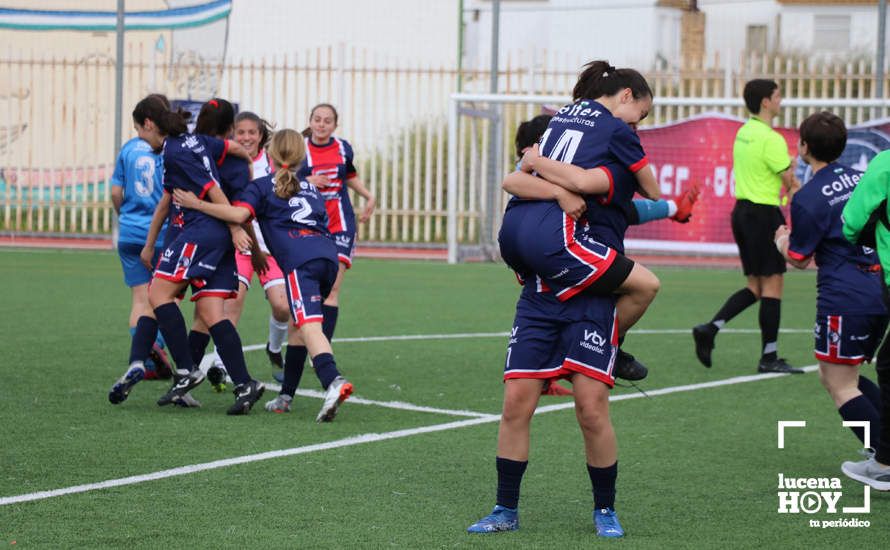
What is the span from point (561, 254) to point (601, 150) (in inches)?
17.7

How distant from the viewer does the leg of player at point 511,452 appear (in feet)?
18.1

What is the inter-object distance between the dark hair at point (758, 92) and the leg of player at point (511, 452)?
5.55 meters

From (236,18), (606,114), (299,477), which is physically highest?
(236,18)

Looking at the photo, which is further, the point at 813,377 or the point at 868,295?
the point at 813,377

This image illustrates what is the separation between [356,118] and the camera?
1006 inches

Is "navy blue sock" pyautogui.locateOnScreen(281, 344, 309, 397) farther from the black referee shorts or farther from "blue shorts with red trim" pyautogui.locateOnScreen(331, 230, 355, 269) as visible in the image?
the black referee shorts

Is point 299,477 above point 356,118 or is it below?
below

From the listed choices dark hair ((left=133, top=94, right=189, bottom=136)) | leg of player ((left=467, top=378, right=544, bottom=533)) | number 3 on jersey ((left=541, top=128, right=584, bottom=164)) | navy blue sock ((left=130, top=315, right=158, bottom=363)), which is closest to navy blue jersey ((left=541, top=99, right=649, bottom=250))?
number 3 on jersey ((left=541, top=128, right=584, bottom=164))

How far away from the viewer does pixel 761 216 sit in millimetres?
10586

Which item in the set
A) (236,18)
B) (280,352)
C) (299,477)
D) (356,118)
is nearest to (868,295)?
(299,477)

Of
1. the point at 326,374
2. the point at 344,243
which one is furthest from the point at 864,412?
the point at 344,243

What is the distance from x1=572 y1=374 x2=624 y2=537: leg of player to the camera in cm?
545

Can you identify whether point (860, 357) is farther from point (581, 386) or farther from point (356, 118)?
point (356, 118)

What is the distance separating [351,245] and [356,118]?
1517 centimetres
